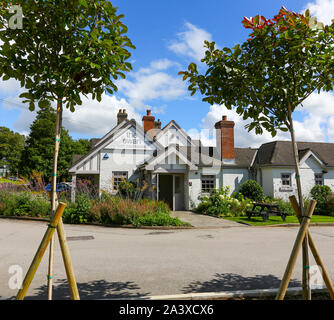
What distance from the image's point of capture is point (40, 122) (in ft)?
131

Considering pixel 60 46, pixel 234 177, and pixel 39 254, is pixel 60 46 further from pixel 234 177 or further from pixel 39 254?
pixel 234 177

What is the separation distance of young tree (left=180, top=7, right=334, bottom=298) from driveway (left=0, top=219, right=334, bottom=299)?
284 centimetres

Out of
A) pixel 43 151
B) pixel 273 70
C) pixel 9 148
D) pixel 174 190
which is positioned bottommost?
pixel 174 190

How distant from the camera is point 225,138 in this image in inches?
896

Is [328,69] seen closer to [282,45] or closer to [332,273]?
[282,45]

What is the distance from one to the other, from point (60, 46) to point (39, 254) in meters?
2.37

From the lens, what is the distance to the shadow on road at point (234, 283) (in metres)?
4.83

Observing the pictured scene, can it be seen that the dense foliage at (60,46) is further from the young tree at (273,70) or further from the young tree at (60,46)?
the young tree at (273,70)

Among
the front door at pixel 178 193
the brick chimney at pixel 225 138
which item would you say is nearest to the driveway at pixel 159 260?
the front door at pixel 178 193

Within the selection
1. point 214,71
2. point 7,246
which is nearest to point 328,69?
point 214,71

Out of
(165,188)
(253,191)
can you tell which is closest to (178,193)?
(165,188)

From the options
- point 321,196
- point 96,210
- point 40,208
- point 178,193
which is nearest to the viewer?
point 96,210

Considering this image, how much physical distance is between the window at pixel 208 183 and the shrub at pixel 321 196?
25.0 ft

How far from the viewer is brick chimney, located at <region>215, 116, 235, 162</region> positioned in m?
22.1
